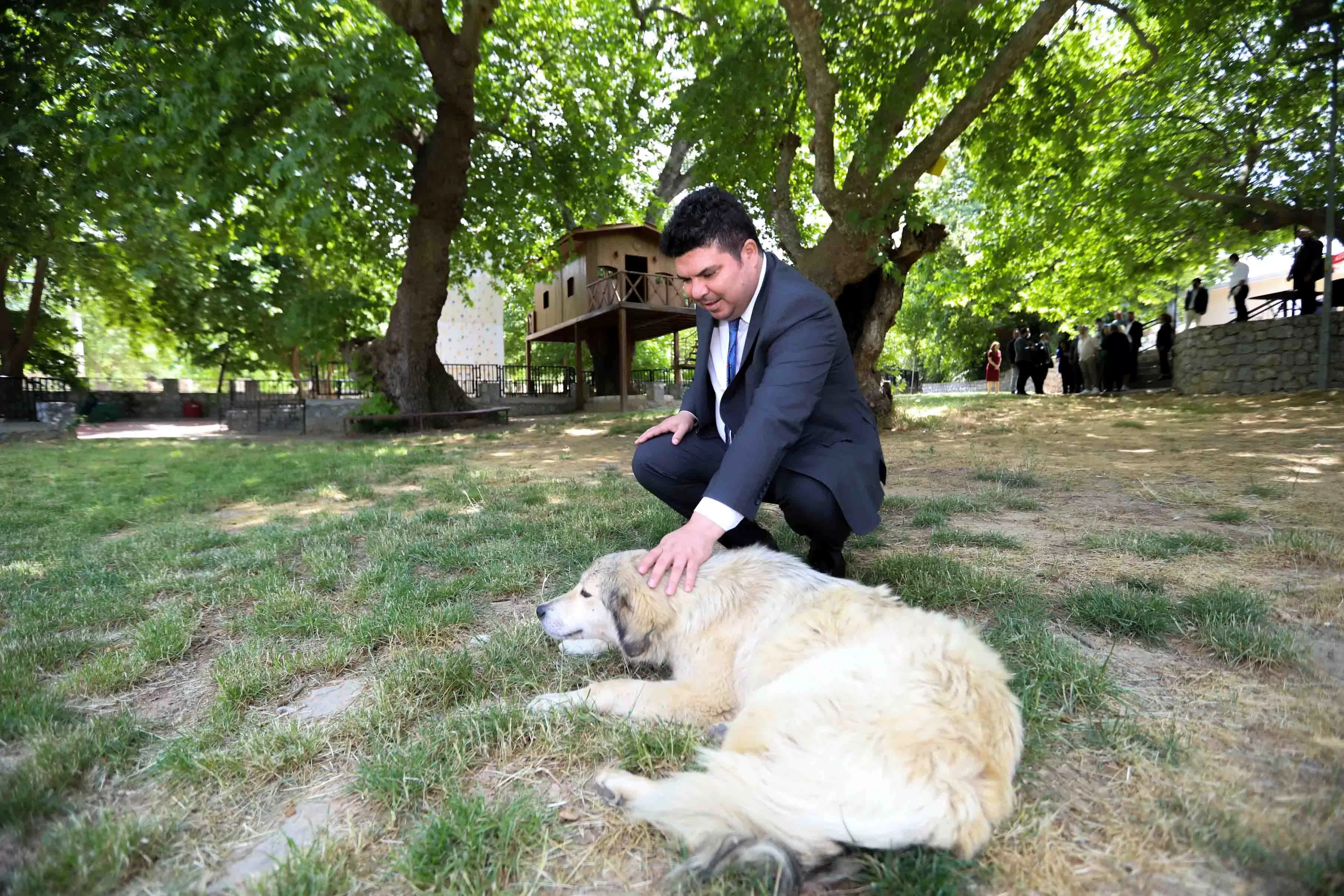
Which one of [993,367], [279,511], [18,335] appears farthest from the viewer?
[993,367]

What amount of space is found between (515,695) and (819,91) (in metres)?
8.95

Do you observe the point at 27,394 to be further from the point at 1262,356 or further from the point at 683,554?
the point at 1262,356

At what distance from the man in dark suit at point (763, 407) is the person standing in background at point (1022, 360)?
24.9 metres

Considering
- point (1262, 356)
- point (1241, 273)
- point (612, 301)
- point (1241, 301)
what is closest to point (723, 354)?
point (1262, 356)

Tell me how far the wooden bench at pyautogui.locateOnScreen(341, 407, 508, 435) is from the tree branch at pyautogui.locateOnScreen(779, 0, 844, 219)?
33.1ft

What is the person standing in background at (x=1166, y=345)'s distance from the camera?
20.9 m

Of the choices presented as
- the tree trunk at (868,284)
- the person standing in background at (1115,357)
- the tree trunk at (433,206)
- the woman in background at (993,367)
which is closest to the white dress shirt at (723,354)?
the tree trunk at (868,284)

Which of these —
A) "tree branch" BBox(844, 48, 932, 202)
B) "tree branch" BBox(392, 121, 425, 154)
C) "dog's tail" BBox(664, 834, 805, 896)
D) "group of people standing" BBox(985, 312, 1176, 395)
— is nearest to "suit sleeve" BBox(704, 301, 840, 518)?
"dog's tail" BBox(664, 834, 805, 896)

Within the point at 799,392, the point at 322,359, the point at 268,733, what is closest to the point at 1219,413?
the point at 799,392

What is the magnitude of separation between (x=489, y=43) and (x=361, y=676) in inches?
603

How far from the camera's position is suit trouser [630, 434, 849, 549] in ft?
10.3

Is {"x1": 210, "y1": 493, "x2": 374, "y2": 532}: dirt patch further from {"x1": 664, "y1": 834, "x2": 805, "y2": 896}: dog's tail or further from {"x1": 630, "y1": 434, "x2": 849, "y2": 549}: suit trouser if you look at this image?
{"x1": 664, "y1": 834, "x2": 805, "y2": 896}: dog's tail

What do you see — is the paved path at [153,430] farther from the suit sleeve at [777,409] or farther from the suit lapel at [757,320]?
the suit sleeve at [777,409]

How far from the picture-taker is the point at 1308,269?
594 inches
